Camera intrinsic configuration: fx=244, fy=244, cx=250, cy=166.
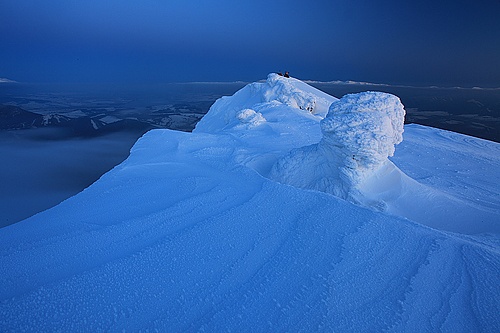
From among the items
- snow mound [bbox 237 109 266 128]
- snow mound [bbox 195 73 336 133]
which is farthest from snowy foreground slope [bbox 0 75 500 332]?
snow mound [bbox 195 73 336 133]

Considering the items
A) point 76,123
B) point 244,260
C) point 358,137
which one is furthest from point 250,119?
point 76,123

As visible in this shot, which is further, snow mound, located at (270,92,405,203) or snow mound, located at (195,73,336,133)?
snow mound, located at (195,73,336,133)

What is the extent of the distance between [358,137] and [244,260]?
346cm

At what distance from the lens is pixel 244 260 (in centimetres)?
213

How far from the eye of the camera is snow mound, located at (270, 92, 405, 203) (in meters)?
4.53

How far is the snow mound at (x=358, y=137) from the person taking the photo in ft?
14.9

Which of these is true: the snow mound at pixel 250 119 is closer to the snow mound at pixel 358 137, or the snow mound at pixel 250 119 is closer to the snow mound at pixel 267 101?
the snow mound at pixel 267 101

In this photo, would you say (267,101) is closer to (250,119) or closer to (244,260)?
(250,119)

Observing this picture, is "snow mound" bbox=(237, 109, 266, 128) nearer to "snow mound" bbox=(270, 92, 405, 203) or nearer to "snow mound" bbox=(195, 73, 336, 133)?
"snow mound" bbox=(195, 73, 336, 133)

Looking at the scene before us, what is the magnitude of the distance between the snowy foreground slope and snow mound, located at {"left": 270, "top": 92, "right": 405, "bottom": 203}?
78mm

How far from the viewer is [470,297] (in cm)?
172

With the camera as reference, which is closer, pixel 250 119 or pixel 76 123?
pixel 250 119

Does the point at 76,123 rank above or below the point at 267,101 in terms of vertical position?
below

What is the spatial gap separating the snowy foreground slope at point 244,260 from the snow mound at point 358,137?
78mm
